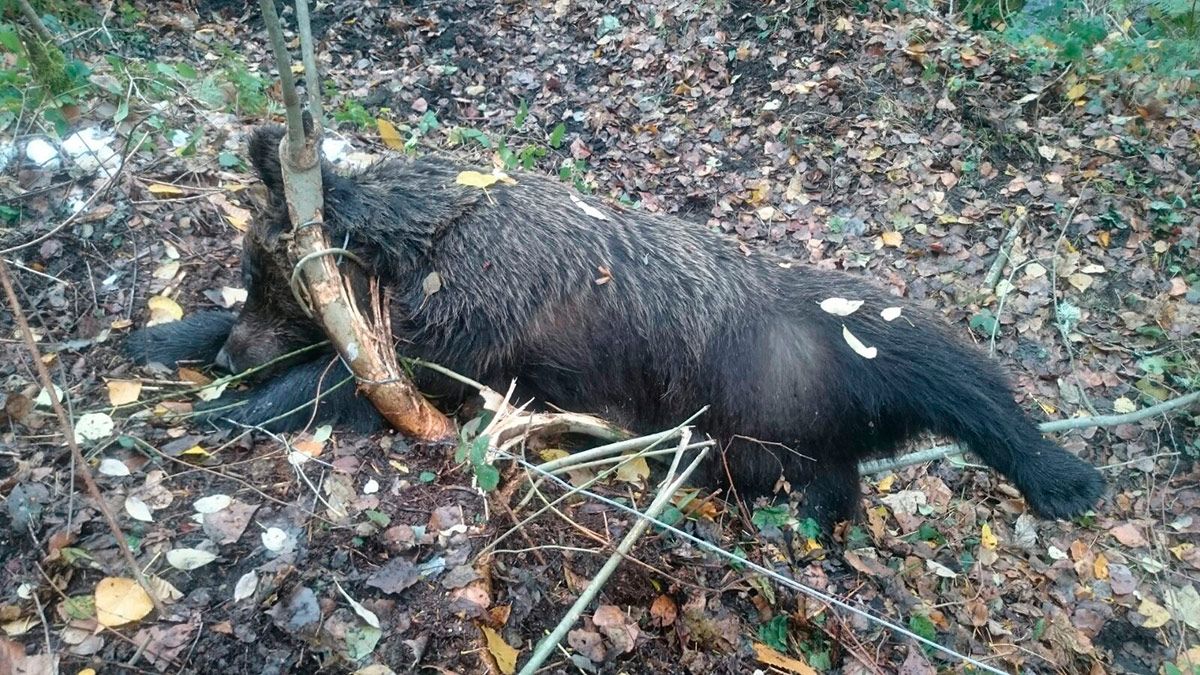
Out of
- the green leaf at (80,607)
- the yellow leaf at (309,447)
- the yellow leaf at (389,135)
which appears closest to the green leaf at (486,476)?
the yellow leaf at (309,447)

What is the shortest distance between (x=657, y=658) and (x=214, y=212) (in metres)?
4.34

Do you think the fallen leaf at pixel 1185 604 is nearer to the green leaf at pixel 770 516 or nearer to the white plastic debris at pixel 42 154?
the green leaf at pixel 770 516

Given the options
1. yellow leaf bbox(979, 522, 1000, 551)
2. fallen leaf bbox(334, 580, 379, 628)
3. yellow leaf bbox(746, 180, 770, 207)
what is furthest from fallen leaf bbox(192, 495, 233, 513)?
yellow leaf bbox(746, 180, 770, 207)

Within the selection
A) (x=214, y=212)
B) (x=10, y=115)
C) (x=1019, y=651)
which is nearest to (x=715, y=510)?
(x=1019, y=651)

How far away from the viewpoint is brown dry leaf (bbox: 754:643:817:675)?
390 centimetres

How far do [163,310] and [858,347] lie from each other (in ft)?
14.0

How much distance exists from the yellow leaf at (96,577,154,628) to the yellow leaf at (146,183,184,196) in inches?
128

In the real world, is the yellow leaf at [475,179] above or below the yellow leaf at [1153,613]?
above

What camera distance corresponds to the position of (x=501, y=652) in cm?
338

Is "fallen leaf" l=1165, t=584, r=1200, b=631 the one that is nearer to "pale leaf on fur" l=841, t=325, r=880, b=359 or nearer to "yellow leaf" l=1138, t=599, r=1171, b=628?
"yellow leaf" l=1138, t=599, r=1171, b=628

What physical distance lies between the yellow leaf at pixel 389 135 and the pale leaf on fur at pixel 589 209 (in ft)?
10.2

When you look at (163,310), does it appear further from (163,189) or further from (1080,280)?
(1080,280)

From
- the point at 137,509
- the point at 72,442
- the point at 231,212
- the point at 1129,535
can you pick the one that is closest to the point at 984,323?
the point at 1129,535

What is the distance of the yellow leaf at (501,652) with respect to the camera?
3.34 metres
